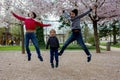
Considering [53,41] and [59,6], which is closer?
[53,41]

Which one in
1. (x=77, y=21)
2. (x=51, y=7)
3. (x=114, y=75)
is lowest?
(x=114, y=75)

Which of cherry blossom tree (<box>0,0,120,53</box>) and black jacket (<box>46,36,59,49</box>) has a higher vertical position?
cherry blossom tree (<box>0,0,120,53</box>)

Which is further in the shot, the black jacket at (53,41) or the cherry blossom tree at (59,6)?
Answer: the cherry blossom tree at (59,6)

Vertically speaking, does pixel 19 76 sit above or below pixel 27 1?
below

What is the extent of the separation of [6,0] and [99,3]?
7953mm

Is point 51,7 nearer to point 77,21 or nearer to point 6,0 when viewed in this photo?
point 6,0

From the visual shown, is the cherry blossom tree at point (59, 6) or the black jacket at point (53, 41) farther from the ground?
the cherry blossom tree at point (59, 6)

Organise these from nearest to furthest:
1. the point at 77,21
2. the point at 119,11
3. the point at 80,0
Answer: the point at 77,21
the point at 80,0
the point at 119,11

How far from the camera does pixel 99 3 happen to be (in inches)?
992

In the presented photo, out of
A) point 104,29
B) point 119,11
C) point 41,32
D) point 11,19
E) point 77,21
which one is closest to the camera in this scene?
point 77,21

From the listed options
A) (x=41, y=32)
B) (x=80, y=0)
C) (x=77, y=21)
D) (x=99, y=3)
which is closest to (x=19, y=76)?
(x=77, y=21)

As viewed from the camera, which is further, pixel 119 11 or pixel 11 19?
pixel 11 19

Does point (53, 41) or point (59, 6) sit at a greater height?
point (59, 6)

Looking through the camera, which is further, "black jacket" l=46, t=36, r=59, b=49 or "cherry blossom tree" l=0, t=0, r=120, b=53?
"cherry blossom tree" l=0, t=0, r=120, b=53
